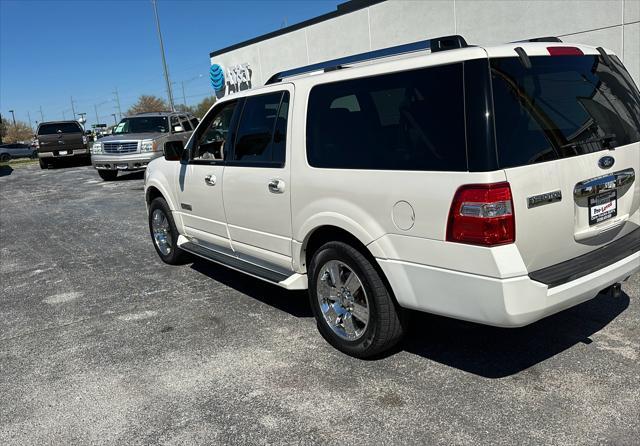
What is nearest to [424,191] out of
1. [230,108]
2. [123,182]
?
[230,108]

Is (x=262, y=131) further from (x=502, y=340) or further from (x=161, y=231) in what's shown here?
(x=161, y=231)

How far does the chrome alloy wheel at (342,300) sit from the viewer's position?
3.65 metres

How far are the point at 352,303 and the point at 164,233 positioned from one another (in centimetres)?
338

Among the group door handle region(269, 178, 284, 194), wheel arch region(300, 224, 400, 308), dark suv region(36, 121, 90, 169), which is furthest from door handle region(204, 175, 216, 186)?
dark suv region(36, 121, 90, 169)

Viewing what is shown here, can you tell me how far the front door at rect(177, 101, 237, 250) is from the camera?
4.92 metres

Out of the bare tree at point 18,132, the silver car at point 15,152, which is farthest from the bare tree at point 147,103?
the silver car at point 15,152

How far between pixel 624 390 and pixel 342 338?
1.73 meters

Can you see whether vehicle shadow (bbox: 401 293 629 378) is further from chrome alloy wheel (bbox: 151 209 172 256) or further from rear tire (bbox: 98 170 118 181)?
rear tire (bbox: 98 170 118 181)

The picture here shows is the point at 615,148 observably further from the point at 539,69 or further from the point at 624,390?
the point at 624,390

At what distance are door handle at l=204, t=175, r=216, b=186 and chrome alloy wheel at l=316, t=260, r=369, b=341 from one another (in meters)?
1.56

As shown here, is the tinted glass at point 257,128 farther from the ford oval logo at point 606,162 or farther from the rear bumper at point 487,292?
the ford oval logo at point 606,162

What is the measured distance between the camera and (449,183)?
2.92 metres

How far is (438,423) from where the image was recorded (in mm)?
2953

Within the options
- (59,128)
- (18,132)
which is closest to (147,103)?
(18,132)
